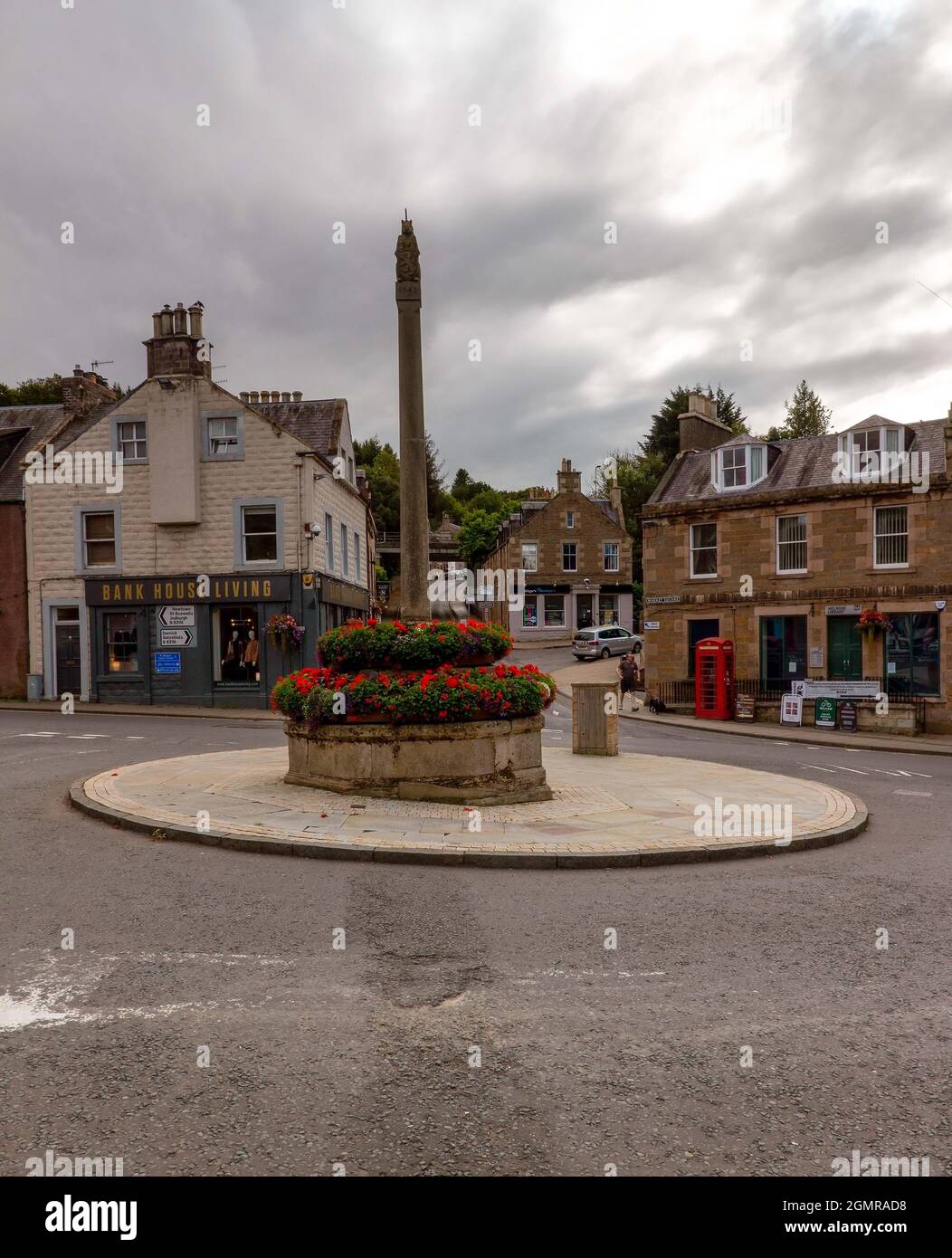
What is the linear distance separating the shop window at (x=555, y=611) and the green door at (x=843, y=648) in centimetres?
2702

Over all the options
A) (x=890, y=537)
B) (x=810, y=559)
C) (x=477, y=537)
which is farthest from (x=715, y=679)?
(x=477, y=537)

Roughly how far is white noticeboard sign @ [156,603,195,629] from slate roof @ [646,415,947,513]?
16058 millimetres

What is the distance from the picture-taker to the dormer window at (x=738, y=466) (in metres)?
29.5

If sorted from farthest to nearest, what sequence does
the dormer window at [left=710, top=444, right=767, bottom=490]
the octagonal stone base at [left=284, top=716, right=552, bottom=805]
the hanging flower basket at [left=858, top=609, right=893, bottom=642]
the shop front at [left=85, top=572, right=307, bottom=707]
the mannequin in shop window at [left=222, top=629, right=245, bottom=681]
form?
the dormer window at [left=710, top=444, right=767, bottom=490], the mannequin in shop window at [left=222, top=629, right=245, bottom=681], the shop front at [left=85, top=572, right=307, bottom=707], the hanging flower basket at [left=858, top=609, right=893, bottom=642], the octagonal stone base at [left=284, top=716, right=552, bottom=805]

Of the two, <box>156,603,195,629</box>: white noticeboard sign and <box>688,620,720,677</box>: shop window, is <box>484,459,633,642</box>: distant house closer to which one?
<box>688,620,720,677</box>: shop window

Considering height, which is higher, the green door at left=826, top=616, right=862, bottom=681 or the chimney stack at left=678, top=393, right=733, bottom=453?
the chimney stack at left=678, top=393, right=733, bottom=453

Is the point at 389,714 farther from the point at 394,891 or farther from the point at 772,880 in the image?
the point at 772,880

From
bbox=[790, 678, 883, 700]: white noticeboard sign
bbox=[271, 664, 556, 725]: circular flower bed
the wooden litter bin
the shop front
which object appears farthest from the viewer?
the shop front

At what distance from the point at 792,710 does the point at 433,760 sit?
62.8 ft

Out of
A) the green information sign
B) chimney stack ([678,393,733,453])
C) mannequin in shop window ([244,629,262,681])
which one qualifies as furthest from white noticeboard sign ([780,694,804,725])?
mannequin in shop window ([244,629,262,681])

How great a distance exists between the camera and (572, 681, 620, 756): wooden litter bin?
52.4 ft

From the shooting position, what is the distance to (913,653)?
25547mm

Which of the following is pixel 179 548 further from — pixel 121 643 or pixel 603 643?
pixel 603 643

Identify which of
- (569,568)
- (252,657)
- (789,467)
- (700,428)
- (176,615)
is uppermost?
(700,428)
